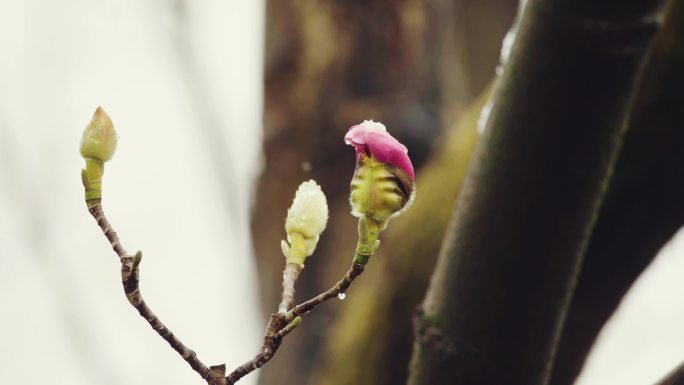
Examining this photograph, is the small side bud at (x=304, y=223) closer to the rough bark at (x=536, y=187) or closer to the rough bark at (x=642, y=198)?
the rough bark at (x=536, y=187)

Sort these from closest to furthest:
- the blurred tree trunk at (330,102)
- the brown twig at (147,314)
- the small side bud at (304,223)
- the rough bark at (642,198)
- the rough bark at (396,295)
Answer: the brown twig at (147,314)
the small side bud at (304,223)
the rough bark at (642,198)
the rough bark at (396,295)
the blurred tree trunk at (330,102)

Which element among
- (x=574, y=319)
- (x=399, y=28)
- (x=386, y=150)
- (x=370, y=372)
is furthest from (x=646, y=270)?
(x=399, y=28)

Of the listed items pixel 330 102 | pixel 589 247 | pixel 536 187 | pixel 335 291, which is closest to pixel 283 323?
pixel 335 291

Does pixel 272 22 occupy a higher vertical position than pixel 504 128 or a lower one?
higher

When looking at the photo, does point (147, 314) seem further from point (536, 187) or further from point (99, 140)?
point (536, 187)

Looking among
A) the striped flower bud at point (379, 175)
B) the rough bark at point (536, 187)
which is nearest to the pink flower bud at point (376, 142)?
the striped flower bud at point (379, 175)

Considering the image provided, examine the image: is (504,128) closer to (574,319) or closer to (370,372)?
(574,319)
